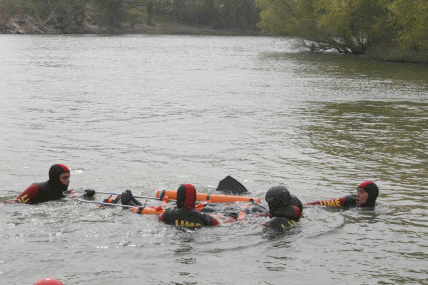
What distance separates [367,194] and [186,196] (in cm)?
366

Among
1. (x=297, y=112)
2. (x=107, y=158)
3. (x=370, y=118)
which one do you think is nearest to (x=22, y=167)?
(x=107, y=158)


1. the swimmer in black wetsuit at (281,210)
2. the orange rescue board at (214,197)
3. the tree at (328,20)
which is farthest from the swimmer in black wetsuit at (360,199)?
the tree at (328,20)

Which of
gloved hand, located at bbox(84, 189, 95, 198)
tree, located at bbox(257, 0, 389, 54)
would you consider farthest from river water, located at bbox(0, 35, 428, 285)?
tree, located at bbox(257, 0, 389, 54)

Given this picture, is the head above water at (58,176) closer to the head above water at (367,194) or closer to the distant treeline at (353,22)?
the head above water at (367,194)

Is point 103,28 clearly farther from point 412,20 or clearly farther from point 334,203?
point 334,203

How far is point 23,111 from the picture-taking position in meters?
20.6

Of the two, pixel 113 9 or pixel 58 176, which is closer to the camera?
pixel 58 176

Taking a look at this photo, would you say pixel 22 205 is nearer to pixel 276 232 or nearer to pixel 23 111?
pixel 276 232

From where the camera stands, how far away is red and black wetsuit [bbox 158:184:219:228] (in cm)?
883

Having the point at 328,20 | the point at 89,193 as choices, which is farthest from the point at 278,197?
the point at 328,20

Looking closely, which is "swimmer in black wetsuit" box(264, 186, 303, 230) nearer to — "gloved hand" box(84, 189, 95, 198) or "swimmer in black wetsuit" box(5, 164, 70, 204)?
"gloved hand" box(84, 189, 95, 198)

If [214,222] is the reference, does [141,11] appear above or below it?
above

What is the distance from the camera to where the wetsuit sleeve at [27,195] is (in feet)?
32.9

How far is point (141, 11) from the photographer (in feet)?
419
